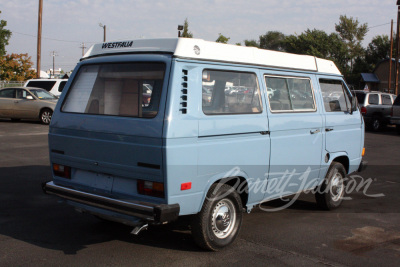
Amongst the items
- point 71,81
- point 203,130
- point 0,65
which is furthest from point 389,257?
point 0,65

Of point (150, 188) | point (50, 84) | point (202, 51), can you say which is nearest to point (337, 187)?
point (202, 51)

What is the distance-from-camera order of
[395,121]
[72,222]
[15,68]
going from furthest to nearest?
[15,68]
[395,121]
[72,222]

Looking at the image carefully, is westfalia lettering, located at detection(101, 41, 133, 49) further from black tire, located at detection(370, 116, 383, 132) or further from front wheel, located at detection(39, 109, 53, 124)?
black tire, located at detection(370, 116, 383, 132)

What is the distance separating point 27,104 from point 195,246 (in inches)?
654

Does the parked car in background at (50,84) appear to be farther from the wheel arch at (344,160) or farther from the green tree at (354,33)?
the green tree at (354,33)

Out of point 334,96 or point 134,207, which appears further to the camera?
point 334,96

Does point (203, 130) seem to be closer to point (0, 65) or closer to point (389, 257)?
point (389, 257)

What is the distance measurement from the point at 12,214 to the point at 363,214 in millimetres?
5118

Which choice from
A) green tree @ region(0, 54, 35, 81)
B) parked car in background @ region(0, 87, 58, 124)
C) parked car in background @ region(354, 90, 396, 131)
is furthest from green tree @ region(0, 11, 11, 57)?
parked car in background @ region(354, 90, 396, 131)

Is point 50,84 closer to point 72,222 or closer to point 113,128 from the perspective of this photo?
point 72,222

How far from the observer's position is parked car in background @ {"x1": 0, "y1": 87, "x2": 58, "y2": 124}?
64.1 ft

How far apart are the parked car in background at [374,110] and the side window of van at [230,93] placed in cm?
1720

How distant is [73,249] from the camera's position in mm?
5035

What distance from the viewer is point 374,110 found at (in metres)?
21.5
